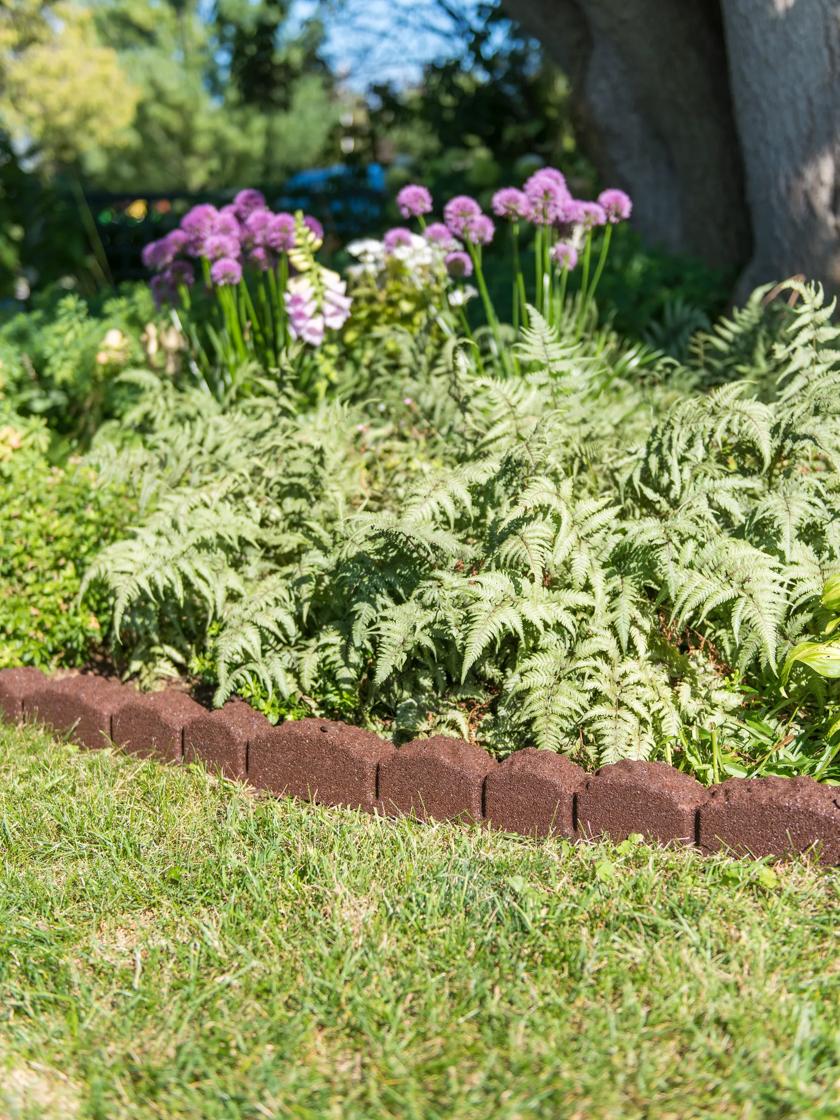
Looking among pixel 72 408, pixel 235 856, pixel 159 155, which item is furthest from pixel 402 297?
pixel 159 155

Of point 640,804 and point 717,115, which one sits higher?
point 717,115

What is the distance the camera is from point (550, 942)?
2.42 m

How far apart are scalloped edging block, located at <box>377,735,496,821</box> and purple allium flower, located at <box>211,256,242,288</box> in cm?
244

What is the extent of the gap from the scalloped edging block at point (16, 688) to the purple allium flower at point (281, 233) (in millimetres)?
2106

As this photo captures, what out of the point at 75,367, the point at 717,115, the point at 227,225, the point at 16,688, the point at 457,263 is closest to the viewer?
the point at 16,688

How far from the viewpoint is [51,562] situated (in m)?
3.97

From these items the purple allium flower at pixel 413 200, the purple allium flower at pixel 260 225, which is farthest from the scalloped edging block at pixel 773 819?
the purple allium flower at pixel 260 225

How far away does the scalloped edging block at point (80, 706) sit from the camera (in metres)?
3.52

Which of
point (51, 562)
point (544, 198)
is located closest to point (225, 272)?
point (544, 198)

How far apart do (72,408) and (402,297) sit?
73.5 inches

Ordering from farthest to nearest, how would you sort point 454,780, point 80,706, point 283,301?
point 283,301 → point 80,706 → point 454,780

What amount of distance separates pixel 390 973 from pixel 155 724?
1.34 metres

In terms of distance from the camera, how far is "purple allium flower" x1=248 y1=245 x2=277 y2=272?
4883mm

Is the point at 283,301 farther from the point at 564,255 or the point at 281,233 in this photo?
the point at 564,255
